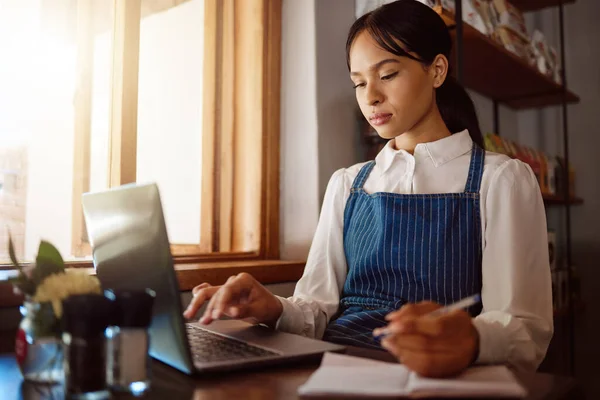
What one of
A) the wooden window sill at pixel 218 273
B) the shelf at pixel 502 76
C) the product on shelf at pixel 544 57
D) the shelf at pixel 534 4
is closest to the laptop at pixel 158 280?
the wooden window sill at pixel 218 273

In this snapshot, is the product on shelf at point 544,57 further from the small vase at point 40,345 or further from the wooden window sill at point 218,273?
the small vase at point 40,345

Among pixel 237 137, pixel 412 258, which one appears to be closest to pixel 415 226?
pixel 412 258

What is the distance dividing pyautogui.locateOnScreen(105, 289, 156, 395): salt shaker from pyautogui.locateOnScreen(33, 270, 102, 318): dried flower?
8 cm

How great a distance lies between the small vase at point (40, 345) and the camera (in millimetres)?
666

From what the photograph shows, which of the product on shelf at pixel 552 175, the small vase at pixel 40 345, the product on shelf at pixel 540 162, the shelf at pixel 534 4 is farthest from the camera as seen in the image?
the shelf at pixel 534 4

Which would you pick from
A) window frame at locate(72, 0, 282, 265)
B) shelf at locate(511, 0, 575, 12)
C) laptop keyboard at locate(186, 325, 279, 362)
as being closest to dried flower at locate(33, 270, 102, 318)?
laptop keyboard at locate(186, 325, 279, 362)

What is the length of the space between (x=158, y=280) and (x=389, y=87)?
0.73m

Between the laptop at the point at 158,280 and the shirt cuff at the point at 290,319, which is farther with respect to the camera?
the shirt cuff at the point at 290,319

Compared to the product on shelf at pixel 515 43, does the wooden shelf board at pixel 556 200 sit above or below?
below

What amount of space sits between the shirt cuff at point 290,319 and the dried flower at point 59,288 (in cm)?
44

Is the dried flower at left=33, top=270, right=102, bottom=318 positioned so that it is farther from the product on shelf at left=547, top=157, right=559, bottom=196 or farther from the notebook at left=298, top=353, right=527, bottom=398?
the product on shelf at left=547, top=157, right=559, bottom=196

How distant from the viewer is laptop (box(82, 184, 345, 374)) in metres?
0.62

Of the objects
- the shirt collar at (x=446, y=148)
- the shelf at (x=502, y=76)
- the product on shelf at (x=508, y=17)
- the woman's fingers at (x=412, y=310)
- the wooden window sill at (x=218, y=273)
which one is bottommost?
the wooden window sill at (x=218, y=273)

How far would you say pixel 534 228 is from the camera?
3.43 ft
